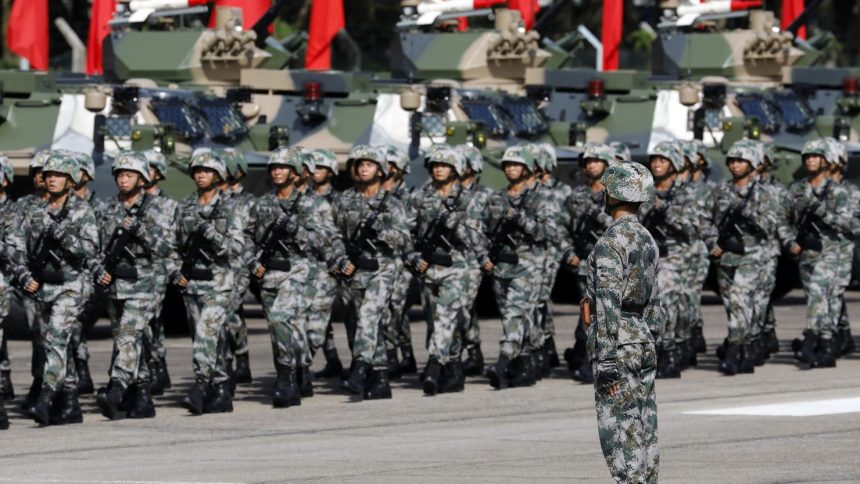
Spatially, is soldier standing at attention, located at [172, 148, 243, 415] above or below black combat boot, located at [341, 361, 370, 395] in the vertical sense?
above

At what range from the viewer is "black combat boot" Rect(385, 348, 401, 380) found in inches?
711

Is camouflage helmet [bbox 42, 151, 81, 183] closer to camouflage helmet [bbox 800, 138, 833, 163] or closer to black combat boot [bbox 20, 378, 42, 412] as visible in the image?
black combat boot [bbox 20, 378, 42, 412]

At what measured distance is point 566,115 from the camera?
26.5m

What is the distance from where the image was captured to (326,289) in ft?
55.3

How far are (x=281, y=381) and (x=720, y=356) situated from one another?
13.9 feet

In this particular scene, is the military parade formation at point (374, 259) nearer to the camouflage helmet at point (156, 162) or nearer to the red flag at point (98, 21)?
the camouflage helmet at point (156, 162)

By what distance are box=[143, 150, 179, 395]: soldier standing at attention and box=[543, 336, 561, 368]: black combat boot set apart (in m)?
2.86

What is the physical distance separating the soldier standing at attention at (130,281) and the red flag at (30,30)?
15585mm

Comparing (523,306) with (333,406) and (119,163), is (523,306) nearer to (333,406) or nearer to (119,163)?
(333,406)

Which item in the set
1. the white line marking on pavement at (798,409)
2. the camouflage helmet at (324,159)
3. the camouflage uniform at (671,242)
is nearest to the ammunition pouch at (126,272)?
the camouflage helmet at (324,159)

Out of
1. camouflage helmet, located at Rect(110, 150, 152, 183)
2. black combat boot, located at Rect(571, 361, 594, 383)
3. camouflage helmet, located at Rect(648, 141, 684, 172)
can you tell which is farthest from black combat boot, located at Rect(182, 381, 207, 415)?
camouflage helmet, located at Rect(648, 141, 684, 172)

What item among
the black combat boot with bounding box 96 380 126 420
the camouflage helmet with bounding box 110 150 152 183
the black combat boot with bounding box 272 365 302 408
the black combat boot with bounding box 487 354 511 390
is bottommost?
the black combat boot with bounding box 487 354 511 390

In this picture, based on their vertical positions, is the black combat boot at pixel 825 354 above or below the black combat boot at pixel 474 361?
below

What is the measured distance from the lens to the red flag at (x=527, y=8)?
34.7 m
